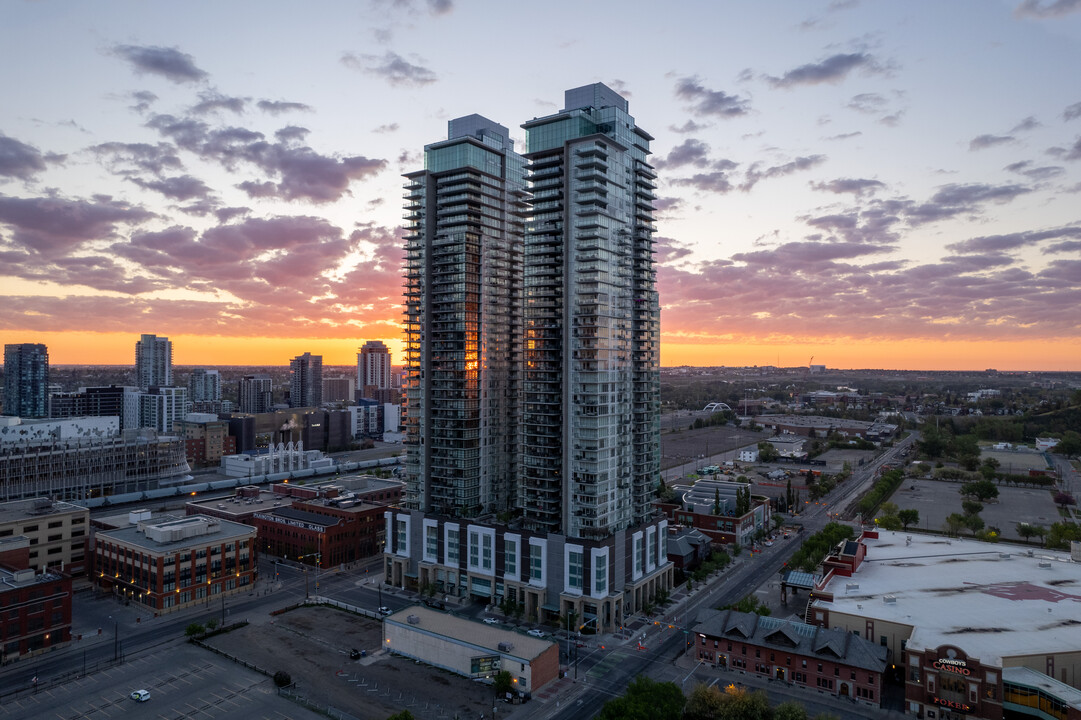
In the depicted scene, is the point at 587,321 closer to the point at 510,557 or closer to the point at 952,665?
the point at 510,557

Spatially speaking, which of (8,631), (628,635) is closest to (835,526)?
(628,635)

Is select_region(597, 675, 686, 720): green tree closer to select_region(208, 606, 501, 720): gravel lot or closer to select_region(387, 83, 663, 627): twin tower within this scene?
select_region(208, 606, 501, 720): gravel lot

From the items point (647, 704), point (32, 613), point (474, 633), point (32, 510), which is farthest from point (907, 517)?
point (32, 510)

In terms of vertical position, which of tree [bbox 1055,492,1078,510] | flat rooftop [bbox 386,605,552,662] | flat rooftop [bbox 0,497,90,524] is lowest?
tree [bbox 1055,492,1078,510]

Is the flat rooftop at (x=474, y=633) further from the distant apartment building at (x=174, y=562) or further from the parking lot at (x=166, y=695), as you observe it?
the distant apartment building at (x=174, y=562)

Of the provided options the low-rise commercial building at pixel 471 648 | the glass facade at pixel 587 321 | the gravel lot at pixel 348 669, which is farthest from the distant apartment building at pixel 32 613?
the glass facade at pixel 587 321

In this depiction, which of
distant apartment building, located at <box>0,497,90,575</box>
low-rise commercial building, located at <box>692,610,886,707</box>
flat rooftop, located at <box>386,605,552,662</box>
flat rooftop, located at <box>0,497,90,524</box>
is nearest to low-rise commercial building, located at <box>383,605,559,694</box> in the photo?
flat rooftop, located at <box>386,605,552,662</box>

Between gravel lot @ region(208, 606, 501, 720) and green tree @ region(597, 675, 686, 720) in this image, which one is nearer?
green tree @ region(597, 675, 686, 720)

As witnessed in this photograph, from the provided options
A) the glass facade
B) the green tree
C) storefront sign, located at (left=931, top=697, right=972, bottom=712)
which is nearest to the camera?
the green tree
